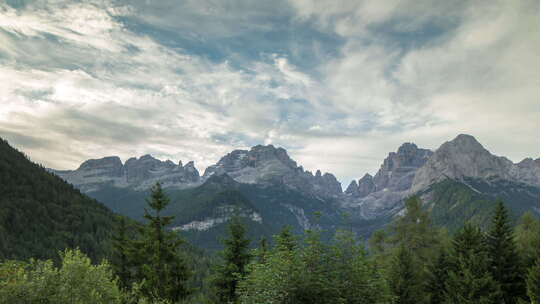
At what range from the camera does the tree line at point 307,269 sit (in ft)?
70.8

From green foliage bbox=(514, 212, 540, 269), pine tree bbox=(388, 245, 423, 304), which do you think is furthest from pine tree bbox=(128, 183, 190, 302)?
green foliage bbox=(514, 212, 540, 269)

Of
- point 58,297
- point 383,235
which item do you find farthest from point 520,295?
point 58,297

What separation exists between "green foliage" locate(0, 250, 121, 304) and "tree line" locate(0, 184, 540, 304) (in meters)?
0.06

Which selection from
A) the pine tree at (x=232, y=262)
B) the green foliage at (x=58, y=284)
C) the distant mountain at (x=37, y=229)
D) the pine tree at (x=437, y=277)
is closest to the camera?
the green foliage at (x=58, y=284)

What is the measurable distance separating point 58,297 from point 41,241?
599 feet

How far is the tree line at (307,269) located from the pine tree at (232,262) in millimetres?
107

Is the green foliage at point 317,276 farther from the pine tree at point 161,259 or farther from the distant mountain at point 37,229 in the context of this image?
the distant mountain at point 37,229

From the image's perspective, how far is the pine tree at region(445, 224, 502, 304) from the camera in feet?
123

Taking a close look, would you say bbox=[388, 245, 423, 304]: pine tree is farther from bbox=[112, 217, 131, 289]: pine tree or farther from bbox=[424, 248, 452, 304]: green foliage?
bbox=[112, 217, 131, 289]: pine tree

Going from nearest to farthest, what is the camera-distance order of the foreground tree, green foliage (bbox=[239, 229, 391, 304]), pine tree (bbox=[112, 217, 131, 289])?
green foliage (bbox=[239, 229, 391, 304]) → the foreground tree → pine tree (bbox=[112, 217, 131, 289])

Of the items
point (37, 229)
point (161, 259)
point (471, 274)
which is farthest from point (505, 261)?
point (37, 229)

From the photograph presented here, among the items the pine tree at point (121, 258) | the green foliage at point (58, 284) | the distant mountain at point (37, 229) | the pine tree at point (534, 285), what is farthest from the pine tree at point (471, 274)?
the distant mountain at point (37, 229)

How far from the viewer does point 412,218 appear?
5400 cm

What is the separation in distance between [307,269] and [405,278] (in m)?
29.1
